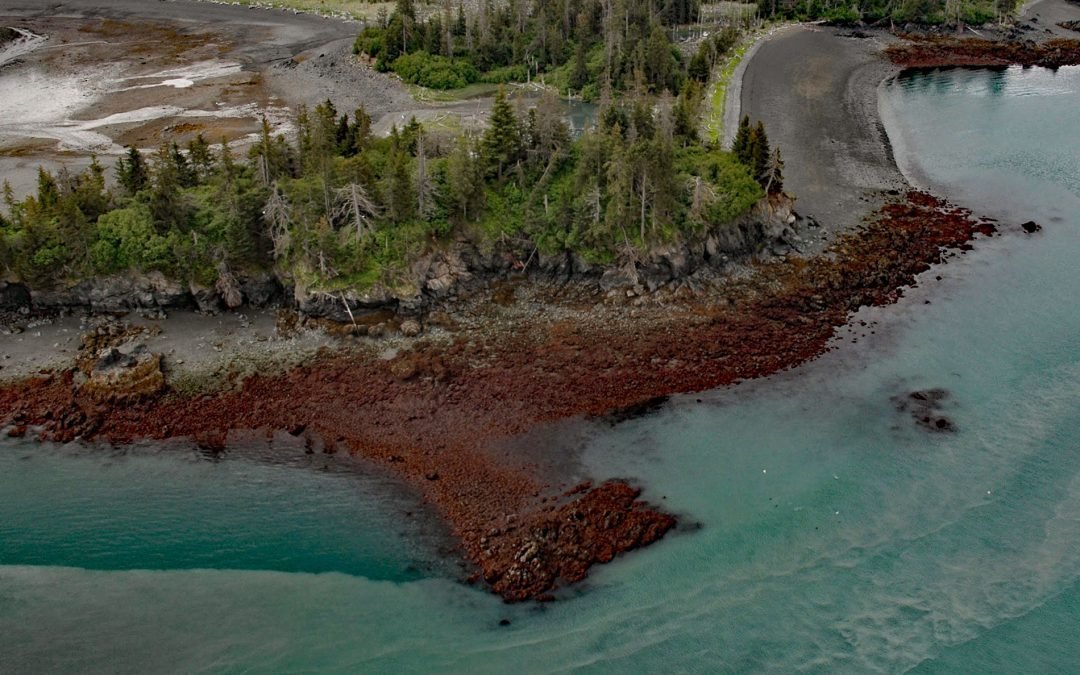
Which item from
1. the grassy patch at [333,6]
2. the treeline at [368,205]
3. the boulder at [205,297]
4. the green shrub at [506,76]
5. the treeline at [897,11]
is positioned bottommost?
the boulder at [205,297]

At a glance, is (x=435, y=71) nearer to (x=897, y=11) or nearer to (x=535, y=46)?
(x=535, y=46)

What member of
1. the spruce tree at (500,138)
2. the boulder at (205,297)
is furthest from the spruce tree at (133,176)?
the spruce tree at (500,138)

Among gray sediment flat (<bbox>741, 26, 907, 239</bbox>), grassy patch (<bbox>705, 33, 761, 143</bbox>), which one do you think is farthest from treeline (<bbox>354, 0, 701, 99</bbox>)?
gray sediment flat (<bbox>741, 26, 907, 239</bbox>)

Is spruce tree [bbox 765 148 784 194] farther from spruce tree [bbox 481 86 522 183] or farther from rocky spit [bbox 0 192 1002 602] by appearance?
spruce tree [bbox 481 86 522 183]

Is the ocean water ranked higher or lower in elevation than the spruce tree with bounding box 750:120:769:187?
lower

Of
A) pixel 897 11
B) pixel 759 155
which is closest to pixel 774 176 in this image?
pixel 759 155

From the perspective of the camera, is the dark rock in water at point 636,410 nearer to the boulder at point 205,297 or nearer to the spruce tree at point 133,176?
the boulder at point 205,297
